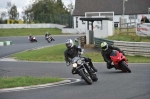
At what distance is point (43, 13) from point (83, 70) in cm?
7644

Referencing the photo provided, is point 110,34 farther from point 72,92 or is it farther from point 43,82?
point 72,92

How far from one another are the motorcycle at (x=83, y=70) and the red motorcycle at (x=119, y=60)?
2.76m

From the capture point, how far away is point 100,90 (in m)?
11.2

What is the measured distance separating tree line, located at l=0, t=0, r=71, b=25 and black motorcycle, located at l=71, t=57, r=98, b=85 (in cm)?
5657

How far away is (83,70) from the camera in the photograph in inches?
512

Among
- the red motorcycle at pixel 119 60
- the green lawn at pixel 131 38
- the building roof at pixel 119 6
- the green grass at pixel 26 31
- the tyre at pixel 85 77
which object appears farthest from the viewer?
the building roof at pixel 119 6

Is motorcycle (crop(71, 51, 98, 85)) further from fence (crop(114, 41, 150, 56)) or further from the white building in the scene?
the white building

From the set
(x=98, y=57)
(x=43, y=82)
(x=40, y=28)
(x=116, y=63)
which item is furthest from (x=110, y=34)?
(x=40, y=28)

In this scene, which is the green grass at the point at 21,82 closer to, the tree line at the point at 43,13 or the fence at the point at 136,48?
the fence at the point at 136,48

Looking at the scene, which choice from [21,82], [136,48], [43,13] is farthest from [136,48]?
[43,13]

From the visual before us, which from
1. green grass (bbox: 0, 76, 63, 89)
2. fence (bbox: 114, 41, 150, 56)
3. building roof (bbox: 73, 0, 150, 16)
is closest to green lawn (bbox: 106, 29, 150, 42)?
fence (bbox: 114, 41, 150, 56)

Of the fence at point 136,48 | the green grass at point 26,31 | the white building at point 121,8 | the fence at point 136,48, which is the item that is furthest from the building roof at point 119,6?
the fence at point 136,48

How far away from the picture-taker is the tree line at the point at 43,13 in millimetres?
75812

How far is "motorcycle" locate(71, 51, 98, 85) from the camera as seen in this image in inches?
505
